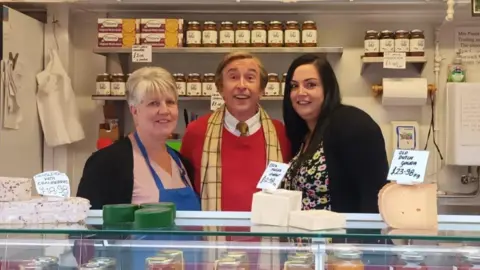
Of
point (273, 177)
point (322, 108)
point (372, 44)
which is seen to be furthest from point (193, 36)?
point (273, 177)

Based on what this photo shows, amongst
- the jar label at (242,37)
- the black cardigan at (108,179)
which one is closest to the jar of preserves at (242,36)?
the jar label at (242,37)

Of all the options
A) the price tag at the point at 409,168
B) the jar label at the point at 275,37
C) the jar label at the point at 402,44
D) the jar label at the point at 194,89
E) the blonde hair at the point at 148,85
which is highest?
the jar label at the point at 275,37

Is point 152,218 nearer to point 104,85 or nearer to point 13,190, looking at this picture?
point 13,190

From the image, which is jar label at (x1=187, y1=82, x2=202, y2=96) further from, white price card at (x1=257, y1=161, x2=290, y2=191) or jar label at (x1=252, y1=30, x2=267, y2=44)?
white price card at (x1=257, y1=161, x2=290, y2=191)

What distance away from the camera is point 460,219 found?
1264mm

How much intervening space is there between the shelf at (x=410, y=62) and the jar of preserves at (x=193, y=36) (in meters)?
0.87

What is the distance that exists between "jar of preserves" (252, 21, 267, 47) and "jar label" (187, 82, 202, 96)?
1.18 feet

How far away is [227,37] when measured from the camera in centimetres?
306

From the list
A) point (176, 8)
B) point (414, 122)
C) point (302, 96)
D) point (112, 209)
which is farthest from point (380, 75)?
point (112, 209)

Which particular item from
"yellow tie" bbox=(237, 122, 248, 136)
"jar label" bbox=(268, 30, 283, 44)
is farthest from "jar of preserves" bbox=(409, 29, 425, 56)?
"yellow tie" bbox=(237, 122, 248, 136)

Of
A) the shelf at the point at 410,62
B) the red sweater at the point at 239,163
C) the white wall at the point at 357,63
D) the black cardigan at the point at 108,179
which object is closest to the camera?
the black cardigan at the point at 108,179

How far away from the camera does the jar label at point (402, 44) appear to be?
303cm

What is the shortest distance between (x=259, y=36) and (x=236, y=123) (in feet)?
3.12

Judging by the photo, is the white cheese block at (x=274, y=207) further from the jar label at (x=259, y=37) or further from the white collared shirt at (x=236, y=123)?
the jar label at (x=259, y=37)
